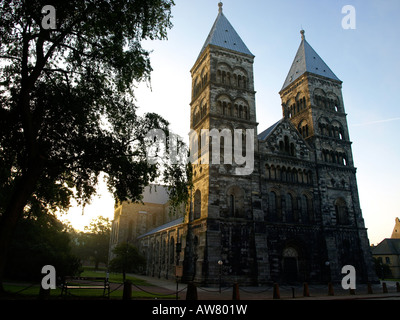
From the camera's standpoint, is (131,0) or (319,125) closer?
(131,0)

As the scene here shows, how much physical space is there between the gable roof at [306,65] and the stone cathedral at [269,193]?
248 millimetres

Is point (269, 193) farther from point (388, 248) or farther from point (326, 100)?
point (388, 248)

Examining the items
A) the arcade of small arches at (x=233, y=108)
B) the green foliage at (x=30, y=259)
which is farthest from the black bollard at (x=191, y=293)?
the arcade of small arches at (x=233, y=108)

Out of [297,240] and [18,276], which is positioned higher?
[297,240]

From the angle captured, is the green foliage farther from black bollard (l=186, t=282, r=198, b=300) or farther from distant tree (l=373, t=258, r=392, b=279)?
distant tree (l=373, t=258, r=392, b=279)

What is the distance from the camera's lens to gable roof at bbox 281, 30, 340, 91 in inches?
1603

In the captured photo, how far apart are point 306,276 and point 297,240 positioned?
3544 mm

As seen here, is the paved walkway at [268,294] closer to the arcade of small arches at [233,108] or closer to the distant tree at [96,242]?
the arcade of small arches at [233,108]

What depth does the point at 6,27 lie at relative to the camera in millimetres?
12383

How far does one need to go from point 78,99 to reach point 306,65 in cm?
3488

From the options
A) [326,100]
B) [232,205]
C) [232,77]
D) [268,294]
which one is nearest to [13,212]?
[268,294]

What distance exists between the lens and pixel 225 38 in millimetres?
37469
